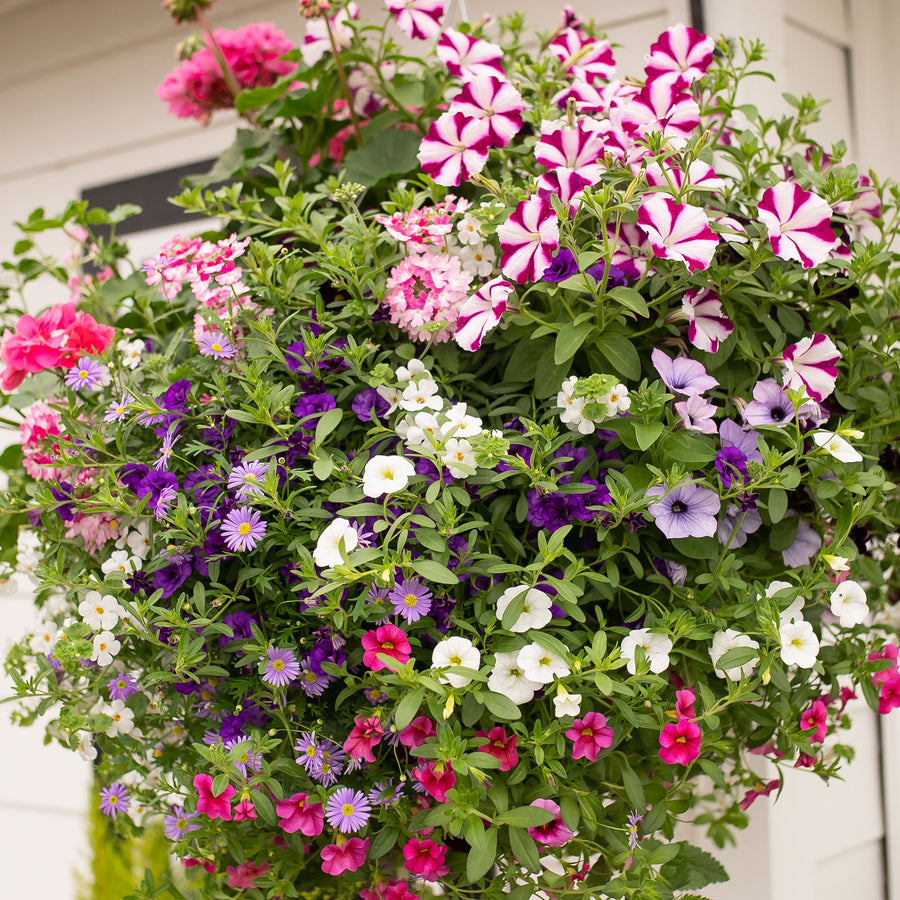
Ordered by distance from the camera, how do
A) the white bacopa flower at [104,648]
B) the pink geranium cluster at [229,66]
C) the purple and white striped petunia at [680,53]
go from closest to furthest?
1. the white bacopa flower at [104,648]
2. the purple and white striped petunia at [680,53]
3. the pink geranium cluster at [229,66]

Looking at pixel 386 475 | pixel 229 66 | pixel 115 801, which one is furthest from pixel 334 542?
pixel 229 66

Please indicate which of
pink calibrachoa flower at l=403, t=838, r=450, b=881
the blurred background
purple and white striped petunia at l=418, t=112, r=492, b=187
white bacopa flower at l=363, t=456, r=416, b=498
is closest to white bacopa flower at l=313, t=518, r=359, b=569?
white bacopa flower at l=363, t=456, r=416, b=498

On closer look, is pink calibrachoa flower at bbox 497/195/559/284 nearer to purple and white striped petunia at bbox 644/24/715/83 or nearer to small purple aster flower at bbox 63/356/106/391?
purple and white striped petunia at bbox 644/24/715/83

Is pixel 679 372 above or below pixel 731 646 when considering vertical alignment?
above

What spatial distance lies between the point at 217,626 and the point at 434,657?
183mm

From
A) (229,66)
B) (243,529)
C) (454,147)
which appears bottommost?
(243,529)

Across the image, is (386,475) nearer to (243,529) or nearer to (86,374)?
(243,529)

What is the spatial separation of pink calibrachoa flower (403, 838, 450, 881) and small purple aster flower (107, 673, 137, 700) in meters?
0.28

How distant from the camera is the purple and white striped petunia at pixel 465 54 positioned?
0.85 m

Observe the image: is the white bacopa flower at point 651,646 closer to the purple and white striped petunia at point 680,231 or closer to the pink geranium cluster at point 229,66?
the purple and white striped petunia at point 680,231

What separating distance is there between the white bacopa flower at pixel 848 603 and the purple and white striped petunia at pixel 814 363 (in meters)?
0.15

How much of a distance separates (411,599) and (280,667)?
136 mm

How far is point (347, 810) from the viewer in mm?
627

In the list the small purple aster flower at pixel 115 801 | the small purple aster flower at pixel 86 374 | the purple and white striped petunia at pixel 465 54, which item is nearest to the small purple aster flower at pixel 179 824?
the small purple aster flower at pixel 115 801
